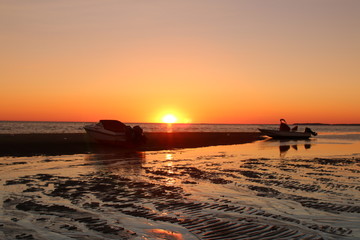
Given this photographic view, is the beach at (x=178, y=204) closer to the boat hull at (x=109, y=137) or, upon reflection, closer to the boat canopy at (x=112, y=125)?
the boat hull at (x=109, y=137)

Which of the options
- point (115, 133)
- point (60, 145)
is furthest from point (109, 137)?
point (60, 145)

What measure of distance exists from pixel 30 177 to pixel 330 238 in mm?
11395

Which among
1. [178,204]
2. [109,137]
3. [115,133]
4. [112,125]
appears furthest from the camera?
[112,125]

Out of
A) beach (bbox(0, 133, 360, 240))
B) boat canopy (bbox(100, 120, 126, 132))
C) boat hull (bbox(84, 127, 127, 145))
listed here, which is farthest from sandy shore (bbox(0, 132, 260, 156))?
beach (bbox(0, 133, 360, 240))

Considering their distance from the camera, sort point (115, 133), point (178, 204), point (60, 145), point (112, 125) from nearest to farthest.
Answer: point (178, 204), point (60, 145), point (115, 133), point (112, 125)

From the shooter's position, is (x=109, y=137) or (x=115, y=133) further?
(x=109, y=137)

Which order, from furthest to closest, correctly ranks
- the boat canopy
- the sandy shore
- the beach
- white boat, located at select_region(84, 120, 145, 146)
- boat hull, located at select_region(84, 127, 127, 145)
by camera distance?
the boat canopy
boat hull, located at select_region(84, 127, 127, 145)
white boat, located at select_region(84, 120, 145, 146)
the sandy shore
the beach

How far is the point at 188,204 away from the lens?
9.25 meters

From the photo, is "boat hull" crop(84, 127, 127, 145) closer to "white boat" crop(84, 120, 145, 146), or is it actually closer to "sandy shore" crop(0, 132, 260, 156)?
"white boat" crop(84, 120, 145, 146)

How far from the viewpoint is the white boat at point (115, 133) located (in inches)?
1232

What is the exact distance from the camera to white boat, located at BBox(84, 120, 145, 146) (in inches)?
1232

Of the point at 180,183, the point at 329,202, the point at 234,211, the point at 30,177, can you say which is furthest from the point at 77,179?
the point at 329,202

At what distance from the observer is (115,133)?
3169 centimetres

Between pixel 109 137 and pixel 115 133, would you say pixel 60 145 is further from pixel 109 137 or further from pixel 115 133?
pixel 115 133
